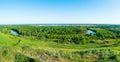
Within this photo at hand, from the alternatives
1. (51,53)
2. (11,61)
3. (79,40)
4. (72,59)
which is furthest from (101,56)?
(79,40)

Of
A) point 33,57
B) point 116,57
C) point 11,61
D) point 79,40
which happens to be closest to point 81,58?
point 116,57

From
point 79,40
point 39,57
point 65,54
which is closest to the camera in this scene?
point 39,57

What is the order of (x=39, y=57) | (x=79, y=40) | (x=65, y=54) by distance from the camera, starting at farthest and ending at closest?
(x=79, y=40) < (x=65, y=54) < (x=39, y=57)

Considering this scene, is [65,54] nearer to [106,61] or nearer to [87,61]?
[87,61]

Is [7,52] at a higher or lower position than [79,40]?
higher

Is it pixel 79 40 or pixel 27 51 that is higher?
pixel 27 51

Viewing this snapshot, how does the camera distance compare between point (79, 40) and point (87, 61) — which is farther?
point (79, 40)

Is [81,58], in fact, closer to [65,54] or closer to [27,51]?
[65,54]

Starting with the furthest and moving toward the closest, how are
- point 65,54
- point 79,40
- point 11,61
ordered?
point 79,40 → point 65,54 → point 11,61

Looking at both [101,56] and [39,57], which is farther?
[101,56]
